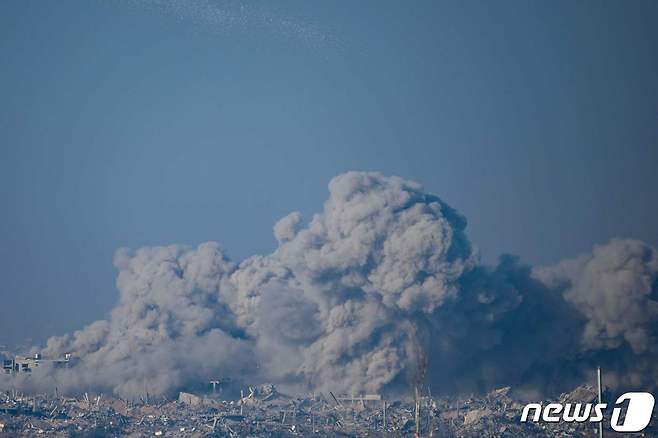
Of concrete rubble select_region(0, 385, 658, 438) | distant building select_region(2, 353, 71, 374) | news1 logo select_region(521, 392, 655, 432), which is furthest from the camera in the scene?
distant building select_region(2, 353, 71, 374)

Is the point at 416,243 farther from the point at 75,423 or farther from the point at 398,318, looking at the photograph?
the point at 75,423

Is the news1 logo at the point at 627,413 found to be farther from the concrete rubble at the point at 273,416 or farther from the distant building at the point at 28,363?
the distant building at the point at 28,363

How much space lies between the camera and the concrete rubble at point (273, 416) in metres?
90.9

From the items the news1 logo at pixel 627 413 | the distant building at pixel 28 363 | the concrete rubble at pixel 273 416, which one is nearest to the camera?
the news1 logo at pixel 627 413

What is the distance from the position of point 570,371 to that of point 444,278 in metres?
22.3

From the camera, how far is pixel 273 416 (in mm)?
103125

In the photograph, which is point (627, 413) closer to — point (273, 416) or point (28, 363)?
point (273, 416)

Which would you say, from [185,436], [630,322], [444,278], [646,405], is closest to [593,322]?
[630,322]

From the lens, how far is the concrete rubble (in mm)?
90900

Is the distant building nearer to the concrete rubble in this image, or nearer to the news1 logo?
the concrete rubble

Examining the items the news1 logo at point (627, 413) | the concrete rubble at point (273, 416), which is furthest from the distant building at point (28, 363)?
the news1 logo at point (627, 413)

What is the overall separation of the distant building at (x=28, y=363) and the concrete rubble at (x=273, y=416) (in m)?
8.54

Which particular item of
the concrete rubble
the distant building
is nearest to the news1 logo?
the concrete rubble

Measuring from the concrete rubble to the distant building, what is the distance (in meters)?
8.54
